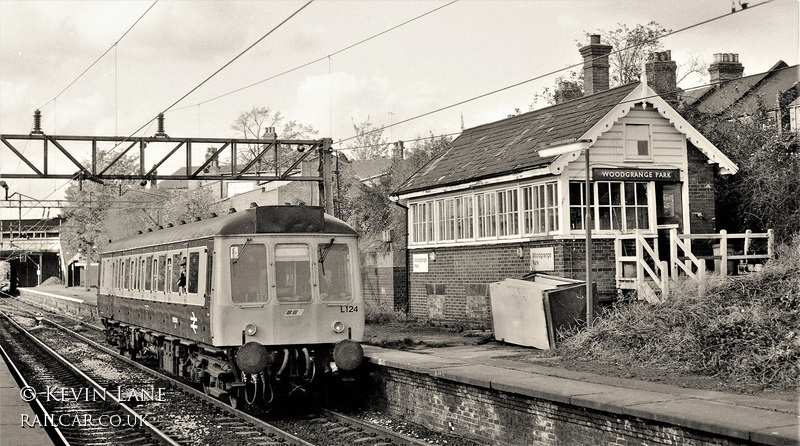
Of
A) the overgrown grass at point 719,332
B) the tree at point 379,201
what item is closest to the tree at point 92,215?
the tree at point 379,201

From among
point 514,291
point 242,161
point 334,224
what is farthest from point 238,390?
point 242,161

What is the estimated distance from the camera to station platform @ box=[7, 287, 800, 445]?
735 cm

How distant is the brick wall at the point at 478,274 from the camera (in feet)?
54.9

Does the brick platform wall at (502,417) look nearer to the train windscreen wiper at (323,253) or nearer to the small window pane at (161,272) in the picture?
the train windscreen wiper at (323,253)

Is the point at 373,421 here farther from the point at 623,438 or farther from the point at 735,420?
the point at 735,420

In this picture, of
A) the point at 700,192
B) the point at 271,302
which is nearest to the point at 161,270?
the point at 271,302

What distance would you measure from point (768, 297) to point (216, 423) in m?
7.90

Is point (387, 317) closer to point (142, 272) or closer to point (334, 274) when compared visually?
point (142, 272)

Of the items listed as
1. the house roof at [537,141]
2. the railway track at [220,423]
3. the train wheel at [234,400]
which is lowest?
the railway track at [220,423]

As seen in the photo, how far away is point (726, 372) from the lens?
10.7 meters

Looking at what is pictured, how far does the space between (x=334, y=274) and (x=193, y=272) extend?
224cm

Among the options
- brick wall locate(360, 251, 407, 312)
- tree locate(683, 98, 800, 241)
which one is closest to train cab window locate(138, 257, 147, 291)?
brick wall locate(360, 251, 407, 312)

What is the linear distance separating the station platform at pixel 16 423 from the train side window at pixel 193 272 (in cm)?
278

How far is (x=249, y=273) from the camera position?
1234 cm
